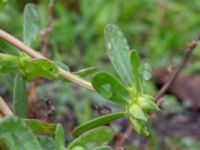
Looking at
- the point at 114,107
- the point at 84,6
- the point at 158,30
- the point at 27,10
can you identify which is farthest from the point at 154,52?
the point at 27,10

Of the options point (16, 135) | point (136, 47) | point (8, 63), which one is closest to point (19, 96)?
point (8, 63)

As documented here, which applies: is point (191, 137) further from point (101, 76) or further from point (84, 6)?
point (101, 76)

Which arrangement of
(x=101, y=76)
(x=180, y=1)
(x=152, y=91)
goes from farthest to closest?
(x=180, y=1), (x=152, y=91), (x=101, y=76)

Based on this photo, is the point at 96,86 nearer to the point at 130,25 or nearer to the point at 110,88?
the point at 110,88

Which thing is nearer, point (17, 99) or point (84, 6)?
point (17, 99)

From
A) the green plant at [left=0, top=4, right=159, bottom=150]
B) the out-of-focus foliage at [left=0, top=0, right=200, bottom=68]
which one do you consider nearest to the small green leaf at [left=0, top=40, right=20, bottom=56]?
the green plant at [left=0, top=4, right=159, bottom=150]

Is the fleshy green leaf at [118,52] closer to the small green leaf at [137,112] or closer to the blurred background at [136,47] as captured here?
the small green leaf at [137,112]
